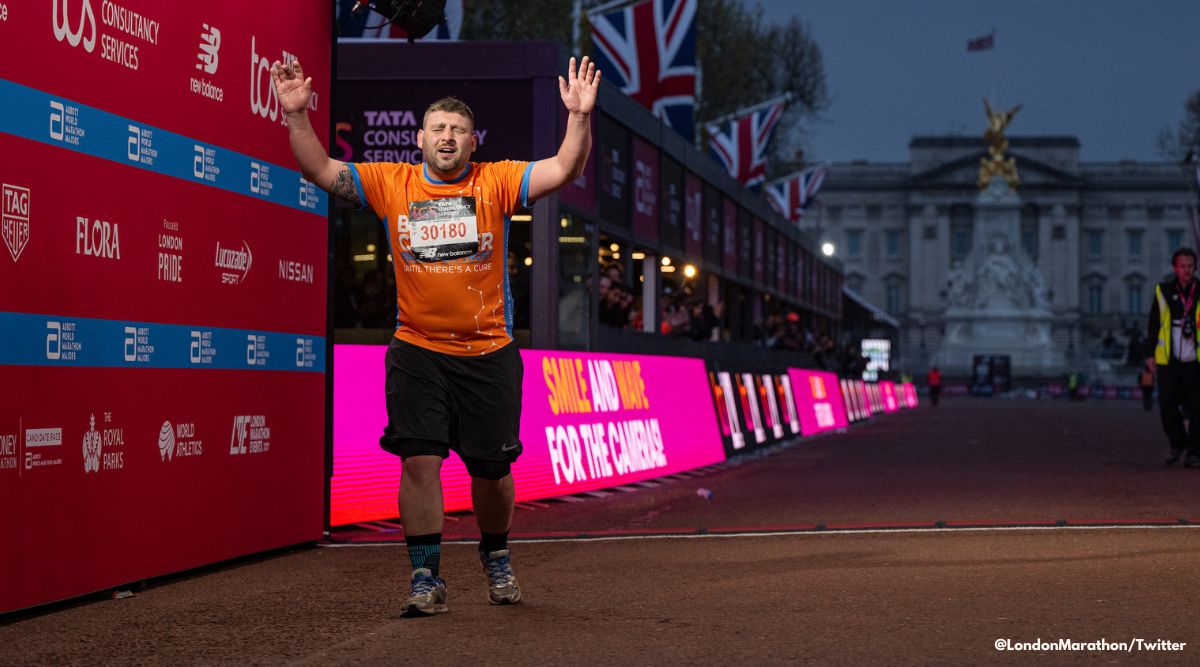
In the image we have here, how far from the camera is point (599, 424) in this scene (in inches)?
552

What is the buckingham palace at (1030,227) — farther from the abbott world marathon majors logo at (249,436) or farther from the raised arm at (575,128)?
the raised arm at (575,128)

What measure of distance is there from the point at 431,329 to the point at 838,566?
7.85 feet

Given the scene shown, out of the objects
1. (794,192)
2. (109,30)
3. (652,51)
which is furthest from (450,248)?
(794,192)

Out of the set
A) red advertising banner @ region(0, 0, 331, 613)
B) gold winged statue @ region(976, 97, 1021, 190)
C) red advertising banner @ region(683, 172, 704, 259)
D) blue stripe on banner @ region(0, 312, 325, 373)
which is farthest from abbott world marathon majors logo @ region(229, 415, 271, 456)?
gold winged statue @ region(976, 97, 1021, 190)

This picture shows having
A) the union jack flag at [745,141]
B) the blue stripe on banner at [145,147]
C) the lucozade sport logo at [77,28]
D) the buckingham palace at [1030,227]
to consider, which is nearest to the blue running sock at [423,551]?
the blue stripe on banner at [145,147]

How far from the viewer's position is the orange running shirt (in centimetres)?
618

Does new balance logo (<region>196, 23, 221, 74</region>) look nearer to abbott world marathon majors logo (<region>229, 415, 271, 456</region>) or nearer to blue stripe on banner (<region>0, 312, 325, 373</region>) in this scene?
blue stripe on banner (<region>0, 312, 325, 373</region>)

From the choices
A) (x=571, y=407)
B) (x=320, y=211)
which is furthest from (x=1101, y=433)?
(x=320, y=211)

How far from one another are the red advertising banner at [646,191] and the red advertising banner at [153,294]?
1162 cm

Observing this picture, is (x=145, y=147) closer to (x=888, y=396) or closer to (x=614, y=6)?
(x=614, y=6)

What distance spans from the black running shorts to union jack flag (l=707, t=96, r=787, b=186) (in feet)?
90.5

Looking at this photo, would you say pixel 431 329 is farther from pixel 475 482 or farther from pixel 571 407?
pixel 571 407

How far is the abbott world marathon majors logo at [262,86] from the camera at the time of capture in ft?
26.3

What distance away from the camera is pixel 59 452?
6270 mm
